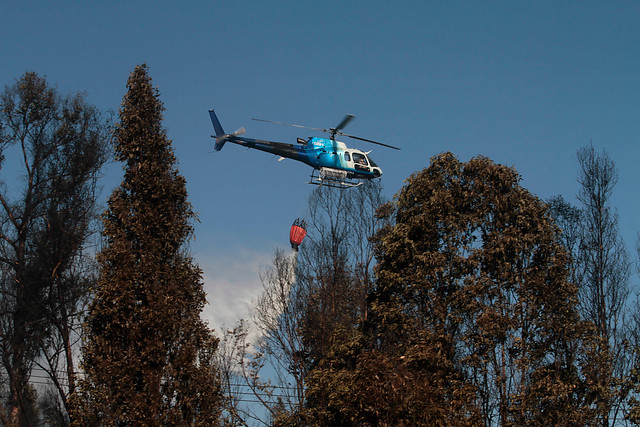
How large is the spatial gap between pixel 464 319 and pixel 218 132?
26.3 metres

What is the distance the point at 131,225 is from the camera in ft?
61.0

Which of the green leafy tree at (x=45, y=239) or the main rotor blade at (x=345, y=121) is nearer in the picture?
the green leafy tree at (x=45, y=239)

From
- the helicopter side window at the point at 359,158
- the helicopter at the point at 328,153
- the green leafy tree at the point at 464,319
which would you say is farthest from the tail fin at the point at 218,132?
the green leafy tree at the point at 464,319

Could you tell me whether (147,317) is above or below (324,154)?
below

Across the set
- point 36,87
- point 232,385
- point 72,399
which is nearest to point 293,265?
point 232,385

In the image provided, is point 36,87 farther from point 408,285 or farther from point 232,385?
point 408,285

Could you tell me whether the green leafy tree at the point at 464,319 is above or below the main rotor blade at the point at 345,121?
below

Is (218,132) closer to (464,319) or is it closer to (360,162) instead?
(360,162)

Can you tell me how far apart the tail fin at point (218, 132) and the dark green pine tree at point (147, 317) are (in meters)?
21.0

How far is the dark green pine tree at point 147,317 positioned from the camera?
17.0 metres

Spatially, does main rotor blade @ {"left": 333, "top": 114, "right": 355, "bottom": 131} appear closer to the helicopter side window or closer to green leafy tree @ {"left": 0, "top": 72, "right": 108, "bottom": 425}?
the helicopter side window

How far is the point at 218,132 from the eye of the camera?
42469mm

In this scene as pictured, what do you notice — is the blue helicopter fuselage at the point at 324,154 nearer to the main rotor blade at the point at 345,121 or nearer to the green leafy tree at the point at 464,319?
the main rotor blade at the point at 345,121

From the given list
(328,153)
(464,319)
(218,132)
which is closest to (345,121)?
(328,153)
